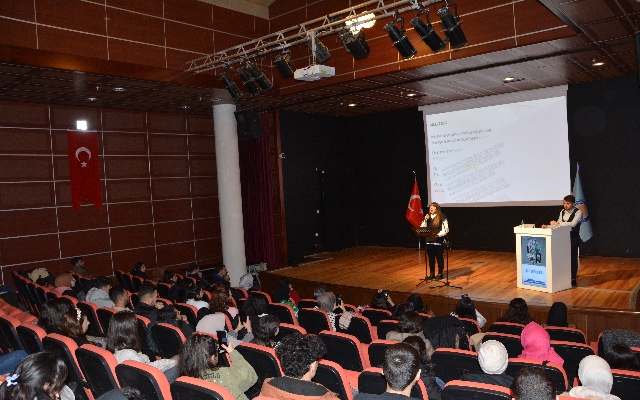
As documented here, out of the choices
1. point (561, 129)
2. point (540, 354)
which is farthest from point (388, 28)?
point (561, 129)

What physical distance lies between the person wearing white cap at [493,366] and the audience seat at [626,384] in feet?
2.06

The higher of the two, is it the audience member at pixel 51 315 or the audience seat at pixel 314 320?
the audience member at pixel 51 315

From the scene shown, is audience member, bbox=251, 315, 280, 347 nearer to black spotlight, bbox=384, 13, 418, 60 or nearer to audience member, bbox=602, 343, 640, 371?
audience member, bbox=602, 343, 640, 371

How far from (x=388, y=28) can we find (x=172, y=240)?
24.5 feet

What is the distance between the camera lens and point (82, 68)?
7129 millimetres

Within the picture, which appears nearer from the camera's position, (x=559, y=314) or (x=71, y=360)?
(x=71, y=360)

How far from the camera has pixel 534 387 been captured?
7.32 feet

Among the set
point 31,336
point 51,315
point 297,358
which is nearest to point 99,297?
point 51,315

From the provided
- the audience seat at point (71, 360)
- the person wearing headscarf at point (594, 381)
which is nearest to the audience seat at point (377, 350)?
the person wearing headscarf at point (594, 381)

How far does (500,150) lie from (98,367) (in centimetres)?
974

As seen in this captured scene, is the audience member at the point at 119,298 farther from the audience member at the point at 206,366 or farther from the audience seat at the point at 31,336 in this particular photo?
the audience member at the point at 206,366

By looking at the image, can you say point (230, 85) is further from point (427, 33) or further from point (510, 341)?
point (510, 341)

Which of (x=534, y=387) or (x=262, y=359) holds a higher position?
(x=534, y=387)

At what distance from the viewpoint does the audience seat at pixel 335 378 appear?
2928 millimetres
